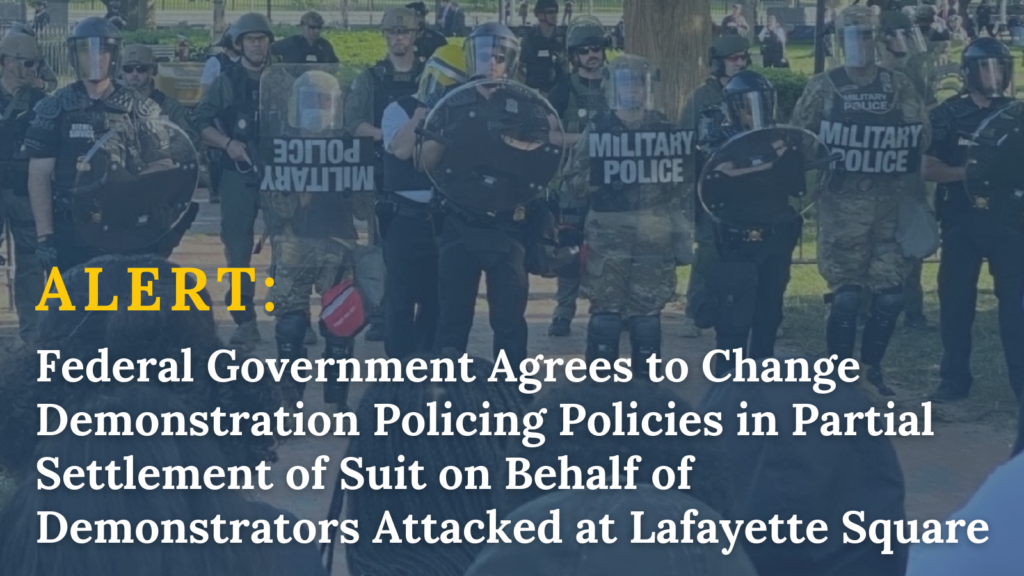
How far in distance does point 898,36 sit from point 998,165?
2182mm

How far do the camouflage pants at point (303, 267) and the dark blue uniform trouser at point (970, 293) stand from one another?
3.12m

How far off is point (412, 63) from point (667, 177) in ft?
4.96

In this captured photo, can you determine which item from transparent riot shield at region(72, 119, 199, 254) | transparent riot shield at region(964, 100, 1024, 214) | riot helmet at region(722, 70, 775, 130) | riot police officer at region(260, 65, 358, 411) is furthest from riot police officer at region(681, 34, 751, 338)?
transparent riot shield at region(72, 119, 199, 254)

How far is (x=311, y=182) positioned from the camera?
7652 mm

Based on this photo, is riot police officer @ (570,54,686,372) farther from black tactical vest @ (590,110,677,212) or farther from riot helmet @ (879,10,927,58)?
riot helmet @ (879,10,927,58)

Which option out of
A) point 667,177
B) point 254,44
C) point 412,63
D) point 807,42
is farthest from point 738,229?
point 807,42

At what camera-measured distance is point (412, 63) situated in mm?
8180

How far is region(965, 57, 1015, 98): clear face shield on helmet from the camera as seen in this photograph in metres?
7.83

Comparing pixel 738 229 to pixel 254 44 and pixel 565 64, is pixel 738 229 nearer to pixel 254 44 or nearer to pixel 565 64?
pixel 254 44

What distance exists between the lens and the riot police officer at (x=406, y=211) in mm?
7391

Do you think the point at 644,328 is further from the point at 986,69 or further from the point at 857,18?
the point at 986,69

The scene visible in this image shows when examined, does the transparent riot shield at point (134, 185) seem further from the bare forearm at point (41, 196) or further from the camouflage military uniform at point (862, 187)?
the camouflage military uniform at point (862, 187)

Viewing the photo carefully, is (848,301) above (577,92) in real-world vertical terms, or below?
below

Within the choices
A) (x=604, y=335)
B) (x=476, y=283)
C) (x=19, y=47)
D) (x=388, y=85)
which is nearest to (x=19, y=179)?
(x=19, y=47)
